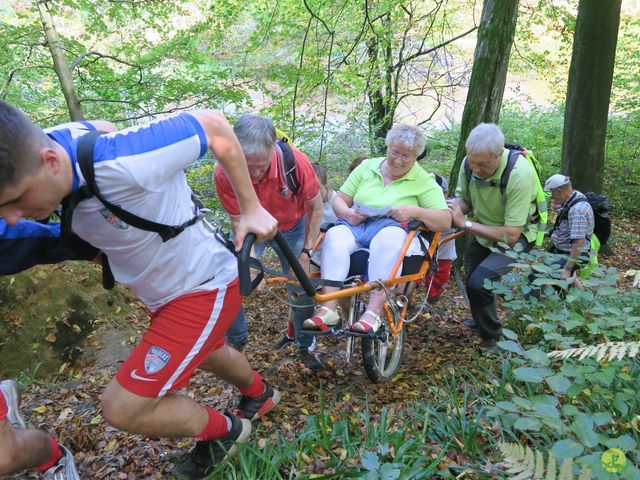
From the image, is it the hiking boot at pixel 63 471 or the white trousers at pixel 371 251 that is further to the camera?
the white trousers at pixel 371 251

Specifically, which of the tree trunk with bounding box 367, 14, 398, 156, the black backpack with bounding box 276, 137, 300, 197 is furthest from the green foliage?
the tree trunk with bounding box 367, 14, 398, 156

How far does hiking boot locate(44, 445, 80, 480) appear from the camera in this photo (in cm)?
225

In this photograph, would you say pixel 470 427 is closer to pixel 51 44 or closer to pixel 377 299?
pixel 377 299

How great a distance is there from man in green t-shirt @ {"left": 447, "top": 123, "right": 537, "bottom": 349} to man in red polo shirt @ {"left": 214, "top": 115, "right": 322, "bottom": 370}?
1.22m

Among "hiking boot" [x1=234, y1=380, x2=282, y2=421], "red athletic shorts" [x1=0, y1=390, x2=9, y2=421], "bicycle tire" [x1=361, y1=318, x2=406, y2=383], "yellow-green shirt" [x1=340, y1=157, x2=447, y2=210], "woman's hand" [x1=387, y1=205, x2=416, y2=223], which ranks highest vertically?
"yellow-green shirt" [x1=340, y1=157, x2=447, y2=210]

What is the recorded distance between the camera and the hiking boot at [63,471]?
7.37ft

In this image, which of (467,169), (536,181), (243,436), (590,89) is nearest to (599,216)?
(536,181)

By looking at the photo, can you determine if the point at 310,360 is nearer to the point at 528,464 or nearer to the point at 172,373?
the point at 172,373

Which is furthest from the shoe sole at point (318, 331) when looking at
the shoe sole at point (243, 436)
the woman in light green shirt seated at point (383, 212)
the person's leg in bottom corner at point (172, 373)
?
the person's leg in bottom corner at point (172, 373)

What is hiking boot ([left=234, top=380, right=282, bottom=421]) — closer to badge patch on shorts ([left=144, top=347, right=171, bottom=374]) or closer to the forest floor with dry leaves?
the forest floor with dry leaves

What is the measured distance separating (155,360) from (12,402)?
87 centimetres

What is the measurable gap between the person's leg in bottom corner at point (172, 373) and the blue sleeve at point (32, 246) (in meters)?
0.50

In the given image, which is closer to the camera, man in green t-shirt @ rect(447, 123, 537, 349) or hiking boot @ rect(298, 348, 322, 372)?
man in green t-shirt @ rect(447, 123, 537, 349)

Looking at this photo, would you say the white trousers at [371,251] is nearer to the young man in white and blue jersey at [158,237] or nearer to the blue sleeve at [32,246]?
the young man in white and blue jersey at [158,237]
